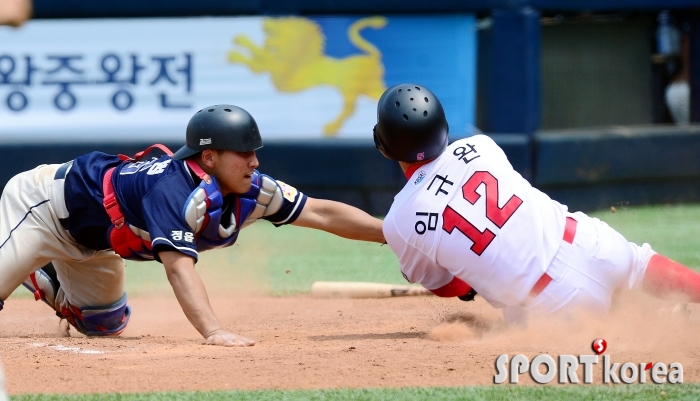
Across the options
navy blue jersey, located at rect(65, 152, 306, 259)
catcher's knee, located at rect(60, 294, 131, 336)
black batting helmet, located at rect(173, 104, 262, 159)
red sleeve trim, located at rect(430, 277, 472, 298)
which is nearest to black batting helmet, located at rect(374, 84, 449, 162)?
red sleeve trim, located at rect(430, 277, 472, 298)

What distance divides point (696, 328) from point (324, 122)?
222 inches

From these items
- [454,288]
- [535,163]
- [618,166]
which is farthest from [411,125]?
[618,166]

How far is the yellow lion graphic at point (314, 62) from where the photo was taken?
9125 millimetres

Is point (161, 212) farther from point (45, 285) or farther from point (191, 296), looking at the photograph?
point (45, 285)

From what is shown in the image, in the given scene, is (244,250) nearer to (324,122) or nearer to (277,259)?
(277,259)

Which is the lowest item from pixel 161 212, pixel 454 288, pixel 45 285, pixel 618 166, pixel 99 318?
pixel 618 166

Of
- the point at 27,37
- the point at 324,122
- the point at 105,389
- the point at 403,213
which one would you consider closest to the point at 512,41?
the point at 324,122

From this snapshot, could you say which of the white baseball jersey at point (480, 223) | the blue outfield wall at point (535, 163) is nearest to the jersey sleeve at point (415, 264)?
the white baseball jersey at point (480, 223)

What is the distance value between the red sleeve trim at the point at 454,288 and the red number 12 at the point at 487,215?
404mm

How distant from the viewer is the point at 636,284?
402 cm

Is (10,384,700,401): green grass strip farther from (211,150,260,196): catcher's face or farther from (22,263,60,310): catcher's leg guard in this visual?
(22,263,60,310): catcher's leg guard

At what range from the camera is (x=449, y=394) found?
3.21 m

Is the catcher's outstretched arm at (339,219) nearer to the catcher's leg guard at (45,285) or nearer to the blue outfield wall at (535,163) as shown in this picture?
the catcher's leg guard at (45,285)

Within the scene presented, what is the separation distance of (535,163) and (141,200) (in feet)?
18.4
